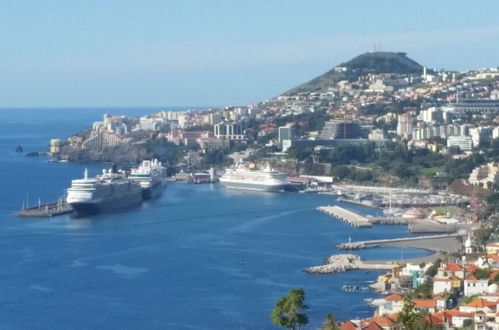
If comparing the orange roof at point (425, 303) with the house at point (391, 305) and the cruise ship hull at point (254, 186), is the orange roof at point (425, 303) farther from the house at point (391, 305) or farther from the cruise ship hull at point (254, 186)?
the cruise ship hull at point (254, 186)

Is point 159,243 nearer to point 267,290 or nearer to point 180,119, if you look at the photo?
point 267,290

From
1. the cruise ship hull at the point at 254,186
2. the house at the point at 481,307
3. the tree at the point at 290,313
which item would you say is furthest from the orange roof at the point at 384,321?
the cruise ship hull at the point at 254,186

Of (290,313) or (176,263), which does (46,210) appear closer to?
(176,263)

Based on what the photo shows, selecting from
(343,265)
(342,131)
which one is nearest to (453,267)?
(343,265)

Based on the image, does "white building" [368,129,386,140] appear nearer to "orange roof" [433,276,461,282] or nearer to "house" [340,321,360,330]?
"orange roof" [433,276,461,282]

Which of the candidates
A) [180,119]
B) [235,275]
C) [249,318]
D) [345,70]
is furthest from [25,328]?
[345,70]

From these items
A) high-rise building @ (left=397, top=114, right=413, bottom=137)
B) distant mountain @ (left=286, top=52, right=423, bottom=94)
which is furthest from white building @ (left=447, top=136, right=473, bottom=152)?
distant mountain @ (left=286, top=52, right=423, bottom=94)
